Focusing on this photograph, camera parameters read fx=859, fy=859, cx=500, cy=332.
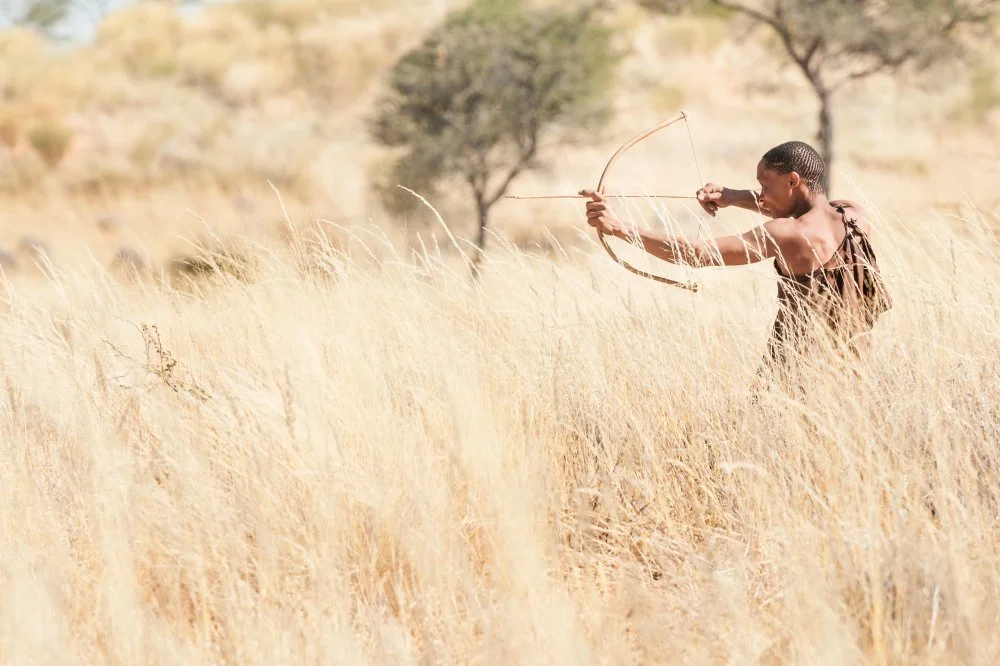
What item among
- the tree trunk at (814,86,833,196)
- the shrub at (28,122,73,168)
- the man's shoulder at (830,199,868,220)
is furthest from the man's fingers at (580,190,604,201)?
the shrub at (28,122,73,168)

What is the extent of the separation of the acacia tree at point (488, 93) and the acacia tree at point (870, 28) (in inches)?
108

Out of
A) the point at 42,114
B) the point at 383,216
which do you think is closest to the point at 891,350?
the point at 383,216

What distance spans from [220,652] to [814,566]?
5.02 ft

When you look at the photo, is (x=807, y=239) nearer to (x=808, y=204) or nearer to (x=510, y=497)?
(x=808, y=204)

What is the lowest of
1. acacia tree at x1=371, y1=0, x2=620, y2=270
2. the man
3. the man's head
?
the man

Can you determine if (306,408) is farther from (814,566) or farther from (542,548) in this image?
(814,566)

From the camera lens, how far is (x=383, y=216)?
54.9ft

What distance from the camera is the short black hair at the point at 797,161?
3.09 metres

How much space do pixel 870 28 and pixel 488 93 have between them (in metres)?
7.06

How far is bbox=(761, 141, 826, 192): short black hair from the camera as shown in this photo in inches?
122

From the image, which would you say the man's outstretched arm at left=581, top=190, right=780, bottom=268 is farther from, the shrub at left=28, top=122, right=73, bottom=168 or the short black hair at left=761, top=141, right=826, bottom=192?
the shrub at left=28, top=122, right=73, bottom=168

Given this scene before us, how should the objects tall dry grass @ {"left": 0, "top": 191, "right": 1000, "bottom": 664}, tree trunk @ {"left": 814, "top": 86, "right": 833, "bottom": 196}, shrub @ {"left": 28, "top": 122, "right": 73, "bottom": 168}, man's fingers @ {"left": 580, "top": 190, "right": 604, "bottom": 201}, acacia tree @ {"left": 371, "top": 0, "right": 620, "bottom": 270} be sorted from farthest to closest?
1. shrub @ {"left": 28, "top": 122, "right": 73, "bottom": 168}
2. acacia tree @ {"left": 371, "top": 0, "right": 620, "bottom": 270}
3. tree trunk @ {"left": 814, "top": 86, "right": 833, "bottom": 196}
4. man's fingers @ {"left": 580, "top": 190, "right": 604, "bottom": 201}
5. tall dry grass @ {"left": 0, "top": 191, "right": 1000, "bottom": 664}

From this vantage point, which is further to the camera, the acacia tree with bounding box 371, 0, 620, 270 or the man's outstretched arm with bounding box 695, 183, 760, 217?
the acacia tree with bounding box 371, 0, 620, 270

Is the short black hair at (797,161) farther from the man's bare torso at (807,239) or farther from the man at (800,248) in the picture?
Answer: the man's bare torso at (807,239)
